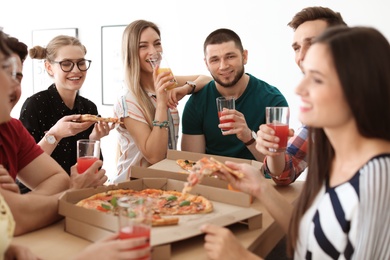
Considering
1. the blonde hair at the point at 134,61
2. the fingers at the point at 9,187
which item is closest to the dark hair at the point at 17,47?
the fingers at the point at 9,187

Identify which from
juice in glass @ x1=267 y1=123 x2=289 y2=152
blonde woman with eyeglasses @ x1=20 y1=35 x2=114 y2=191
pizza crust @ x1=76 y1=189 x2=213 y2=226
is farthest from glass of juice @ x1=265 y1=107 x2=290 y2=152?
blonde woman with eyeglasses @ x1=20 y1=35 x2=114 y2=191

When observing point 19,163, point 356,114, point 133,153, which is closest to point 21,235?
point 19,163

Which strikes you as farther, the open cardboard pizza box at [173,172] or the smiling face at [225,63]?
the smiling face at [225,63]

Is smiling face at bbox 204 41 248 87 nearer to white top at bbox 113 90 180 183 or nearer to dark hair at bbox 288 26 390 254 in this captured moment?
white top at bbox 113 90 180 183

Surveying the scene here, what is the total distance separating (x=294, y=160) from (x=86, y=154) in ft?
3.61

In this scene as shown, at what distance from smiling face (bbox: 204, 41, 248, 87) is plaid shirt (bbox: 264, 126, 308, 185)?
0.79m

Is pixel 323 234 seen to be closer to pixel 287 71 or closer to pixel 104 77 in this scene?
pixel 287 71

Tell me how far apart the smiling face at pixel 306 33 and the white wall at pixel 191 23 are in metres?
1.76

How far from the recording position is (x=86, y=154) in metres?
2.13

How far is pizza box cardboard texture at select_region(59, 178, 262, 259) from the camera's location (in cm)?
136

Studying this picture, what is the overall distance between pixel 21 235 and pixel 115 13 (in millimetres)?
4100

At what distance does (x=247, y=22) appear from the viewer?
4.43 metres

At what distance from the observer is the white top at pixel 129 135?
9.05 ft

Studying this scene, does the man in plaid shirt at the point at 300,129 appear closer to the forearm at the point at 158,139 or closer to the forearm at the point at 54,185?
the forearm at the point at 158,139
